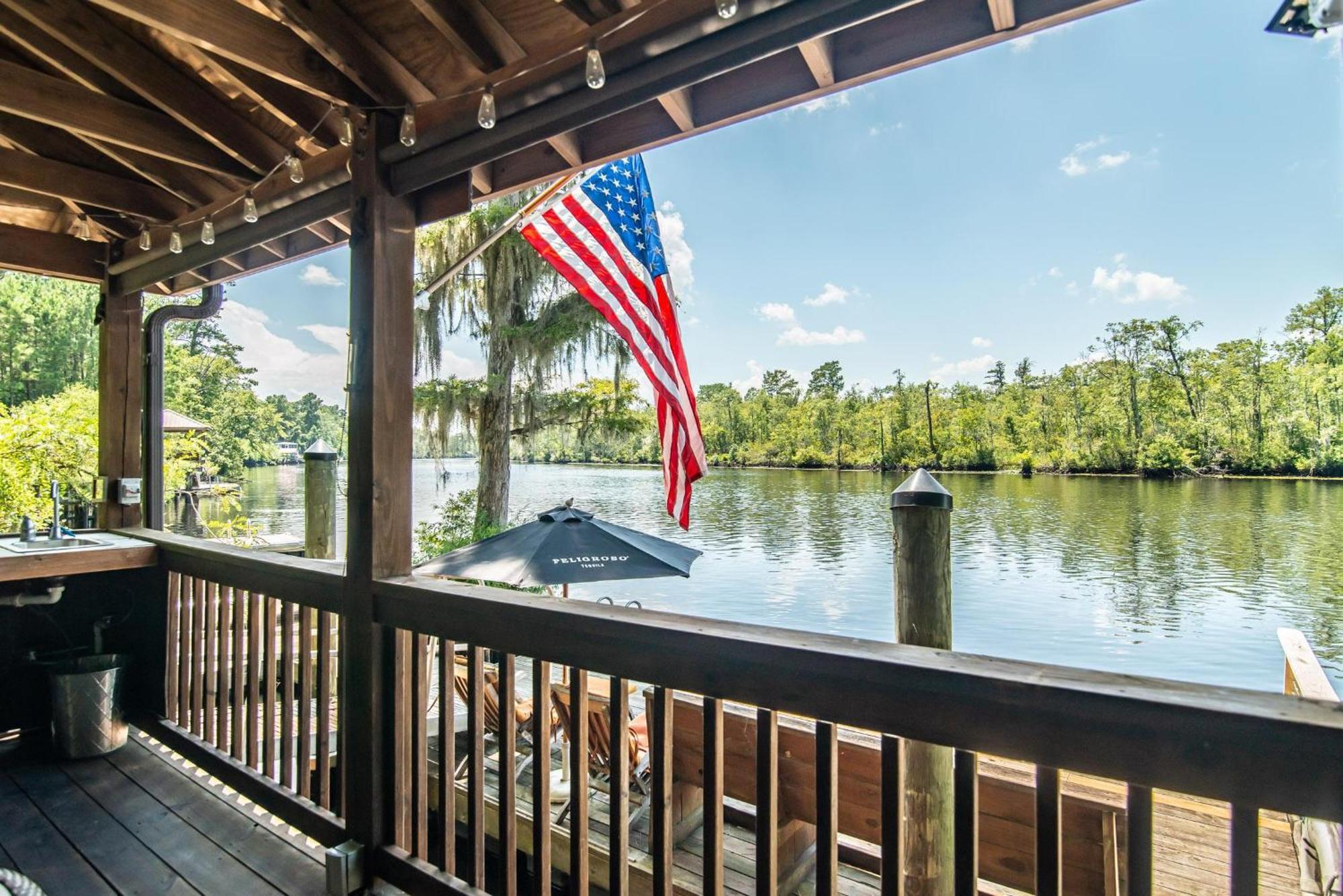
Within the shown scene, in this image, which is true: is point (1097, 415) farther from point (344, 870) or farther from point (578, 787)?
point (344, 870)

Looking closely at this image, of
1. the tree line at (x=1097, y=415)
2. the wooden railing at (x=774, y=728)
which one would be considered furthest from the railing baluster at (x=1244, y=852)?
the tree line at (x=1097, y=415)

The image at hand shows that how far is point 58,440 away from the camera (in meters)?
7.94

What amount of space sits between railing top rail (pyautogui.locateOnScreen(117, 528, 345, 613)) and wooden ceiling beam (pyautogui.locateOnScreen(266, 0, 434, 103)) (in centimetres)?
143

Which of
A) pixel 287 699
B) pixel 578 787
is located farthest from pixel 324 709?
pixel 578 787

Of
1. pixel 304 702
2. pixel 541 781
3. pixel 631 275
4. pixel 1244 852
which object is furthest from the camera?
pixel 631 275

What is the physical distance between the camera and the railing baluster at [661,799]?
1.48m

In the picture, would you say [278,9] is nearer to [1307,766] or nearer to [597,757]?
[1307,766]

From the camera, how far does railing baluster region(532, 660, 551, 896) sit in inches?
66.0

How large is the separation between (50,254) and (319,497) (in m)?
1.71

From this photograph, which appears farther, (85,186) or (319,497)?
(319,497)

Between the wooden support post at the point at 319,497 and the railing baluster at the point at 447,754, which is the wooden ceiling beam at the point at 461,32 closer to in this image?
the railing baluster at the point at 447,754

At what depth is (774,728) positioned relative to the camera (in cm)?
133

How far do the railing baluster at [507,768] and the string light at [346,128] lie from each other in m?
1.60

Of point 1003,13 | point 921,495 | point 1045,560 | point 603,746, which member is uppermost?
point 1003,13
